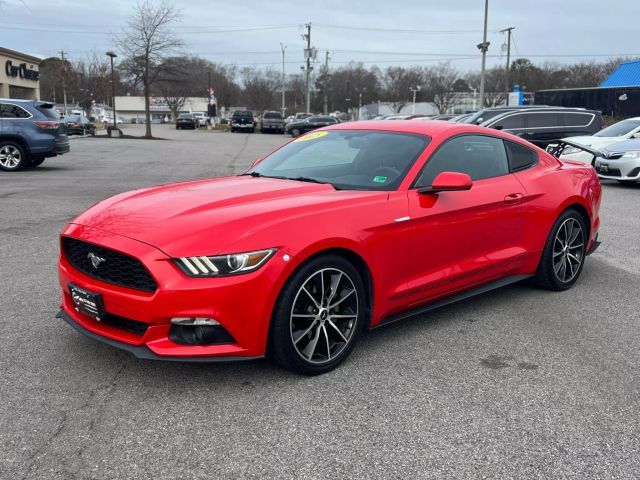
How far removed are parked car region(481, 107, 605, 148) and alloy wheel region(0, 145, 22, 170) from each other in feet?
42.4

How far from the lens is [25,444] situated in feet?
9.19

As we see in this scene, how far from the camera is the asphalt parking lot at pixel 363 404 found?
271 centimetres

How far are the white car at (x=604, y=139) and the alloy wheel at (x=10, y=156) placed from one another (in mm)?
13507

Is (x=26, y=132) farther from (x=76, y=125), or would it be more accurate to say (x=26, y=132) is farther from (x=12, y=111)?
(x=76, y=125)

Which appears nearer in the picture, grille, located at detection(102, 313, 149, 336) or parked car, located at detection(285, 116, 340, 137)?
grille, located at detection(102, 313, 149, 336)

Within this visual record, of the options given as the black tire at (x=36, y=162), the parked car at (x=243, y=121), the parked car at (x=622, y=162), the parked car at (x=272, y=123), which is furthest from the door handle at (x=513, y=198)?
the parked car at (x=243, y=121)

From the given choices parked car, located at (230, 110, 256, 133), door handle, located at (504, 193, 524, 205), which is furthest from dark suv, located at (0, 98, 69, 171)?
parked car, located at (230, 110, 256, 133)

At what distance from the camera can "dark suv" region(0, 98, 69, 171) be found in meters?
14.8

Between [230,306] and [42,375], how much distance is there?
1306 mm

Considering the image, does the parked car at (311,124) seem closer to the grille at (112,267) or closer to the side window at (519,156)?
the side window at (519,156)

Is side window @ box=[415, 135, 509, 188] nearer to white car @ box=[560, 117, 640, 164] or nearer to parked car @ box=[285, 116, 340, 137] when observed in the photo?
white car @ box=[560, 117, 640, 164]

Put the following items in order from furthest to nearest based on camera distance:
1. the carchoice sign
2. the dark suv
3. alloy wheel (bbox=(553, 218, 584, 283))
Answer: the carchoice sign, the dark suv, alloy wheel (bbox=(553, 218, 584, 283))

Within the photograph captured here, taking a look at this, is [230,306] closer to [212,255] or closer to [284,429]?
[212,255]

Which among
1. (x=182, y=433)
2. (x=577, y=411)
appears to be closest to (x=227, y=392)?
(x=182, y=433)
